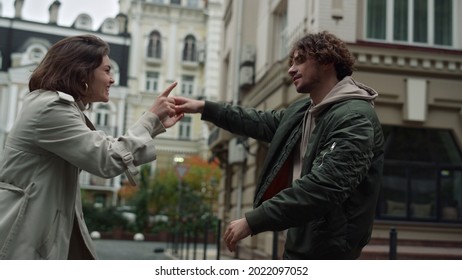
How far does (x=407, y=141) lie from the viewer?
673 centimetres

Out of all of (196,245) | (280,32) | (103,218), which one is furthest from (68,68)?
(103,218)

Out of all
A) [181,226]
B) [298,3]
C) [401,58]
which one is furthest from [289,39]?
[181,226]

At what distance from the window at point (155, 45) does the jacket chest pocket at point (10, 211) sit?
9.36 m

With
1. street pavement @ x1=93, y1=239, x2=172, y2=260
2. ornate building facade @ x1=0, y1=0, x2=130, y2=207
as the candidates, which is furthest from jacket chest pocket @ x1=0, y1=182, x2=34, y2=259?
street pavement @ x1=93, y1=239, x2=172, y2=260

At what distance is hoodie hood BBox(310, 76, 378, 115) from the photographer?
6.68ft

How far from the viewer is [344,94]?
6.69 ft

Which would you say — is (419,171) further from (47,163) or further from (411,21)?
(47,163)

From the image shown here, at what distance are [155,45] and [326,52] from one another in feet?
32.5

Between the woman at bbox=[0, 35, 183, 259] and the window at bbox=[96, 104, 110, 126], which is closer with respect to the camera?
the woman at bbox=[0, 35, 183, 259]

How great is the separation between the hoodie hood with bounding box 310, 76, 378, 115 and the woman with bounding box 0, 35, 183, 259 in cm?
55

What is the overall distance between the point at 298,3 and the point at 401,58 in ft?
4.92

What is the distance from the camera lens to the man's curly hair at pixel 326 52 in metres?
2.11

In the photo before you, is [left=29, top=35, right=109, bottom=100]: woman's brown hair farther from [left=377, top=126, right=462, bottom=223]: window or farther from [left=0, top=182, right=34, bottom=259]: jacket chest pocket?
[left=377, top=126, right=462, bottom=223]: window

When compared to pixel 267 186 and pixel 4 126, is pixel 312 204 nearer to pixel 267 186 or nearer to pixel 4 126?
pixel 267 186
